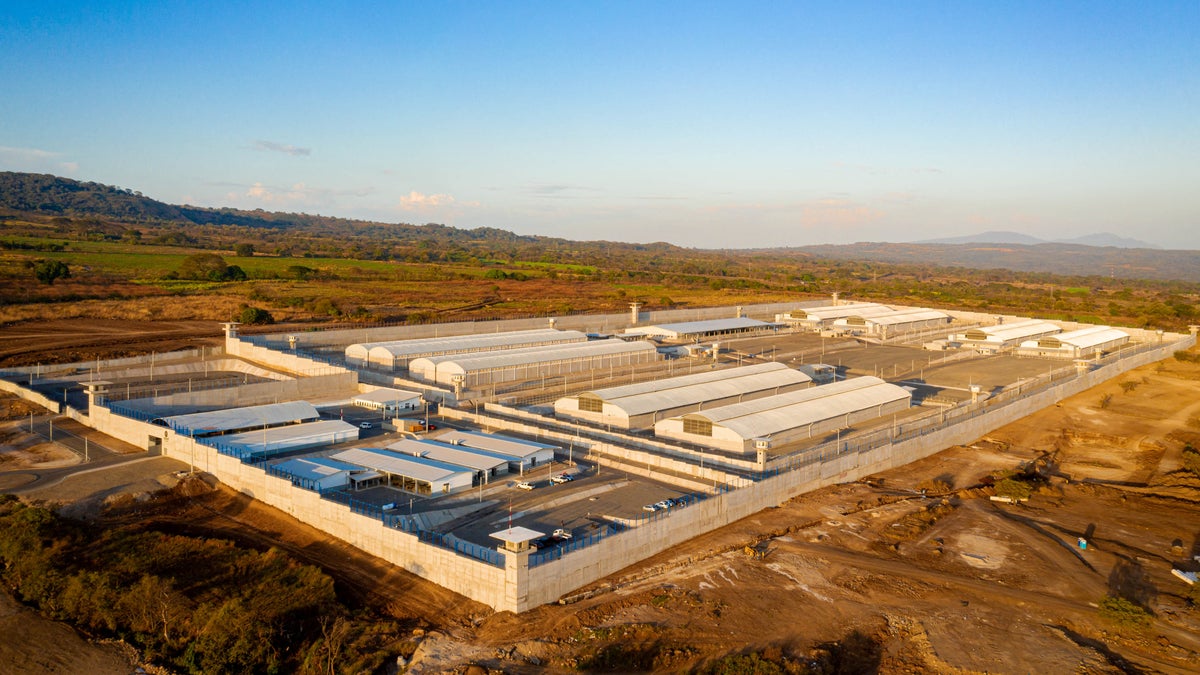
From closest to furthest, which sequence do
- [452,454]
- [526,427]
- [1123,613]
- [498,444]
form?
1. [1123,613]
2. [452,454]
3. [498,444]
4. [526,427]

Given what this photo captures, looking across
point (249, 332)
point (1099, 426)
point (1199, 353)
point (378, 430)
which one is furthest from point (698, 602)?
→ point (1199, 353)

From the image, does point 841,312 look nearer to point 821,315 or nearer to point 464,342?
point 821,315

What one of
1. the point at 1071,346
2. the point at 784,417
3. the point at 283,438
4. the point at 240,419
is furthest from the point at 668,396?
the point at 1071,346

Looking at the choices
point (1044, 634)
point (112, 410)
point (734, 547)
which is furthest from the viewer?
point (112, 410)

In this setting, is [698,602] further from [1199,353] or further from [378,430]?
[1199,353]

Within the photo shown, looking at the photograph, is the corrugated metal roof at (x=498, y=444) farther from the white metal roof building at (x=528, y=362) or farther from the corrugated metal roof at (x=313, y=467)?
the white metal roof building at (x=528, y=362)

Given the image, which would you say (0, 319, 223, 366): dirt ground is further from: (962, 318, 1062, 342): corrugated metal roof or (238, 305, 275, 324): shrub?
(962, 318, 1062, 342): corrugated metal roof

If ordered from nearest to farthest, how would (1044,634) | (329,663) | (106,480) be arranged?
(329,663) → (1044,634) → (106,480)
